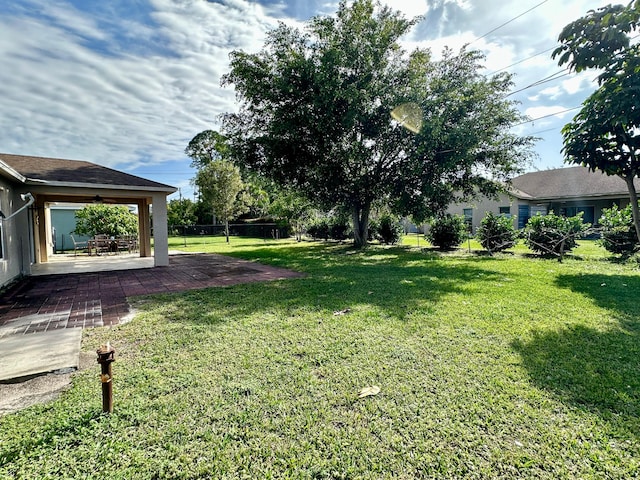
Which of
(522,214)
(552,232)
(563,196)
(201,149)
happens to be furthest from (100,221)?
(563,196)

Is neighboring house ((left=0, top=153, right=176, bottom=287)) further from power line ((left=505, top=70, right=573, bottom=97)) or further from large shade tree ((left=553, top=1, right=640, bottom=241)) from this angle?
power line ((left=505, top=70, right=573, bottom=97))

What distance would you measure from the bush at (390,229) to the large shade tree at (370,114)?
3.35 m

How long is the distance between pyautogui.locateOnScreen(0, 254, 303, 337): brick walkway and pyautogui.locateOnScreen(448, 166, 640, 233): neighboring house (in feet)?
47.0

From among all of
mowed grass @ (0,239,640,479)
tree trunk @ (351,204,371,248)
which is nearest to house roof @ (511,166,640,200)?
tree trunk @ (351,204,371,248)

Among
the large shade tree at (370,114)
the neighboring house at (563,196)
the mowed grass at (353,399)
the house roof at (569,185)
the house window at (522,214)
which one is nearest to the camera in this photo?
the mowed grass at (353,399)

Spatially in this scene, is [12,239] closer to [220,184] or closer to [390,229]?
[390,229]

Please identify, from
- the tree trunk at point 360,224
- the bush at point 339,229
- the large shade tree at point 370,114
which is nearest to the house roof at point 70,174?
the large shade tree at point 370,114

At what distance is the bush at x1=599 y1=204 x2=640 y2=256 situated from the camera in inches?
374

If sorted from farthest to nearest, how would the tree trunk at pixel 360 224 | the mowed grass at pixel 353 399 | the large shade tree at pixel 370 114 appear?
1. the tree trunk at pixel 360 224
2. the large shade tree at pixel 370 114
3. the mowed grass at pixel 353 399

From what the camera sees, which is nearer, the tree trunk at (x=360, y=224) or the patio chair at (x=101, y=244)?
the patio chair at (x=101, y=244)

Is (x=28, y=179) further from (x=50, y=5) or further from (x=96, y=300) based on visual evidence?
(x=96, y=300)

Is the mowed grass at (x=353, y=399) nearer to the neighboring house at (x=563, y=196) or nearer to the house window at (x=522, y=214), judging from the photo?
the neighboring house at (x=563, y=196)

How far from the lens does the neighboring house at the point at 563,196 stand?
19.1 metres

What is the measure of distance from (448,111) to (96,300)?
12583 mm
